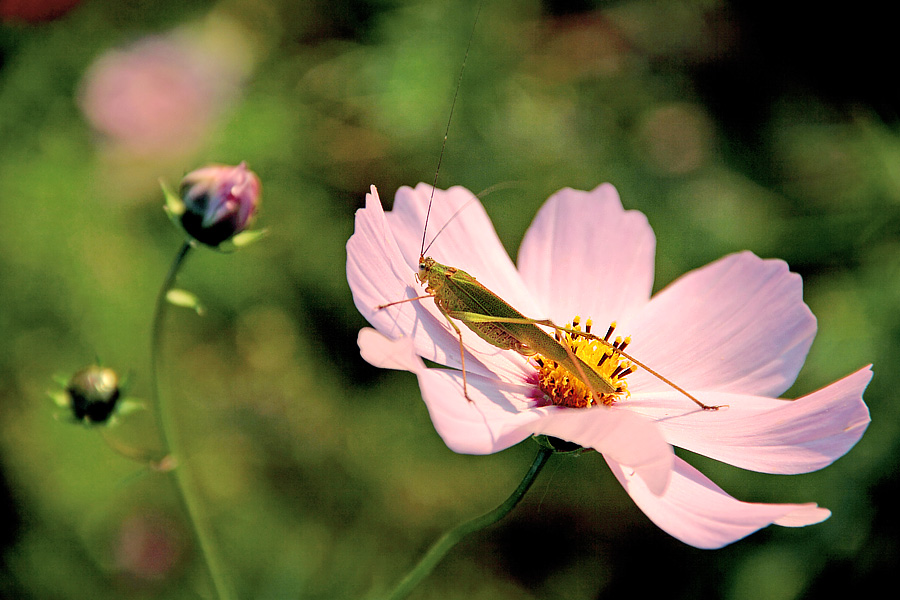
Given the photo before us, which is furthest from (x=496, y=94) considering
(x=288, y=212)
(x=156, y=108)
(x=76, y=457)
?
(x=76, y=457)

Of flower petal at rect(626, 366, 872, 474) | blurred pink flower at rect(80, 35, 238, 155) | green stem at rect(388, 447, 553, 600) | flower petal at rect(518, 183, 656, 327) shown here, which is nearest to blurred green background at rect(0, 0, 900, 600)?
blurred pink flower at rect(80, 35, 238, 155)

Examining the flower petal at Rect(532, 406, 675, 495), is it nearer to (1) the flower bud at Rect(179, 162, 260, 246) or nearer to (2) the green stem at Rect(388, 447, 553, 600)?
(2) the green stem at Rect(388, 447, 553, 600)

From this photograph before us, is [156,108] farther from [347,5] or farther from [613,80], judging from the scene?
[613,80]

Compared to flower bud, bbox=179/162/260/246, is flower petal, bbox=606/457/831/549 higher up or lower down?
lower down

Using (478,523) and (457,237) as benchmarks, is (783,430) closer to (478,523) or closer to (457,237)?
(478,523)

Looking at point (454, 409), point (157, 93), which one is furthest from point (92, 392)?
point (157, 93)

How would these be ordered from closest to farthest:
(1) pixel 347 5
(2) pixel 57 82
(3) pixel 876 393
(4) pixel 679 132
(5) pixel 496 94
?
(3) pixel 876 393 → (2) pixel 57 82 → (5) pixel 496 94 → (1) pixel 347 5 → (4) pixel 679 132
